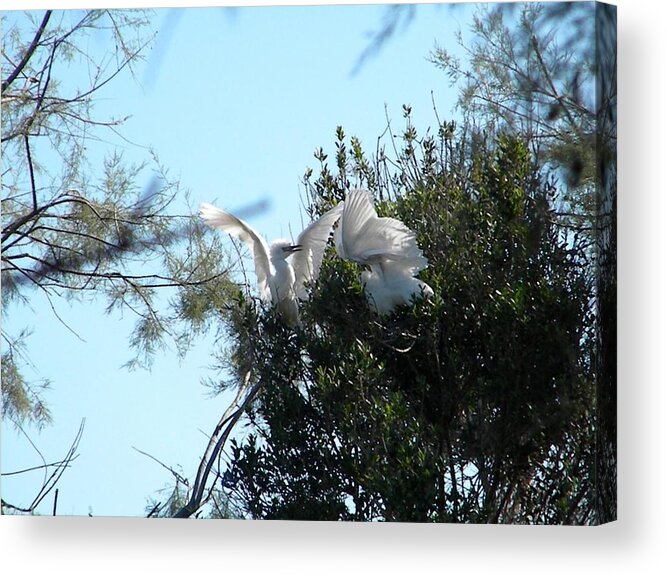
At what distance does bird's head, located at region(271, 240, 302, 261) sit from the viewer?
15.2ft

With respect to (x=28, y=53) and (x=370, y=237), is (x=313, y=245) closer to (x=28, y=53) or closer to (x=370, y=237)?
(x=370, y=237)

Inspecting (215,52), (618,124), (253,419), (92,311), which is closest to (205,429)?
(253,419)

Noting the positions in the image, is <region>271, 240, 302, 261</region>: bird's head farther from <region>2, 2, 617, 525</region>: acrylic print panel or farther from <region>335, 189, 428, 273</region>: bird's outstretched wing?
<region>335, 189, 428, 273</region>: bird's outstretched wing

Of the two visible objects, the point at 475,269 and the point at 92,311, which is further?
the point at 92,311

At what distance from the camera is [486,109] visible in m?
4.50

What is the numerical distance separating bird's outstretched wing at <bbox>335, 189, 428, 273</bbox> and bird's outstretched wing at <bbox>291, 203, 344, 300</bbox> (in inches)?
1.7

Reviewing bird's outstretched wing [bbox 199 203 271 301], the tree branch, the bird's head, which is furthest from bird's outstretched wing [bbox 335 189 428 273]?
the tree branch

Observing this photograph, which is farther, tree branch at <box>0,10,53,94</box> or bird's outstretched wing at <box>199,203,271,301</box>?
tree branch at <box>0,10,53,94</box>

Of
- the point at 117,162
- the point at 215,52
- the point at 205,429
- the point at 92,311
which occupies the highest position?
the point at 215,52

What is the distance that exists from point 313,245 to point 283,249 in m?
0.11

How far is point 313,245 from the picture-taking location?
4.65m

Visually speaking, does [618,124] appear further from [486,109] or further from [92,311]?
[92,311]

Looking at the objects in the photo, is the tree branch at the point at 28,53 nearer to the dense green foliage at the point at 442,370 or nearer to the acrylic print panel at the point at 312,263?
the acrylic print panel at the point at 312,263

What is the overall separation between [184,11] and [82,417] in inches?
59.8
